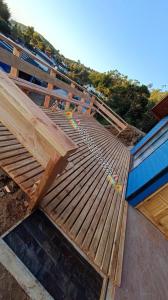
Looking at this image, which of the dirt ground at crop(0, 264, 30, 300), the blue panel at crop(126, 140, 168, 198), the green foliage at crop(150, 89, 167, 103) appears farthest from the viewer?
the green foliage at crop(150, 89, 167, 103)

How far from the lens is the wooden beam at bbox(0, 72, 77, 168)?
3.49ft

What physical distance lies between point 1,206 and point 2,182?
0.32 m

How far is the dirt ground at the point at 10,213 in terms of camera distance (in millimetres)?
1382

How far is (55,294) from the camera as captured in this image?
60.0 inches

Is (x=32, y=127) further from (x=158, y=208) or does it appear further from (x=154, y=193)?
(x=158, y=208)

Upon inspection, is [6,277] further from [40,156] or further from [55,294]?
[40,156]

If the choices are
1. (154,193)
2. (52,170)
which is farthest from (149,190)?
(52,170)

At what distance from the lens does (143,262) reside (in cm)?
273

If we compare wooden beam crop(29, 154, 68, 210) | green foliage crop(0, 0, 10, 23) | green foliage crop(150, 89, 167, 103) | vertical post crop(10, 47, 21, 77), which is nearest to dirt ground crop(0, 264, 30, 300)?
wooden beam crop(29, 154, 68, 210)

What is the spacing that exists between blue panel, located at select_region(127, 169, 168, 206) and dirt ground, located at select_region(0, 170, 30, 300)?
2.51 m

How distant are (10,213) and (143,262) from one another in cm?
209

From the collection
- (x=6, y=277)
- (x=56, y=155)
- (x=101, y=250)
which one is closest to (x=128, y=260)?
(x=101, y=250)

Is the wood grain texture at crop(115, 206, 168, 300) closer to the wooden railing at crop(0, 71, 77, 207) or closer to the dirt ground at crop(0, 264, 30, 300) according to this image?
the dirt ground at crop(0, 264, 30, 300)

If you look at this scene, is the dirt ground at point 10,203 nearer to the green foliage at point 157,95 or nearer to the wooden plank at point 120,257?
the wooden plank at point 120,257
